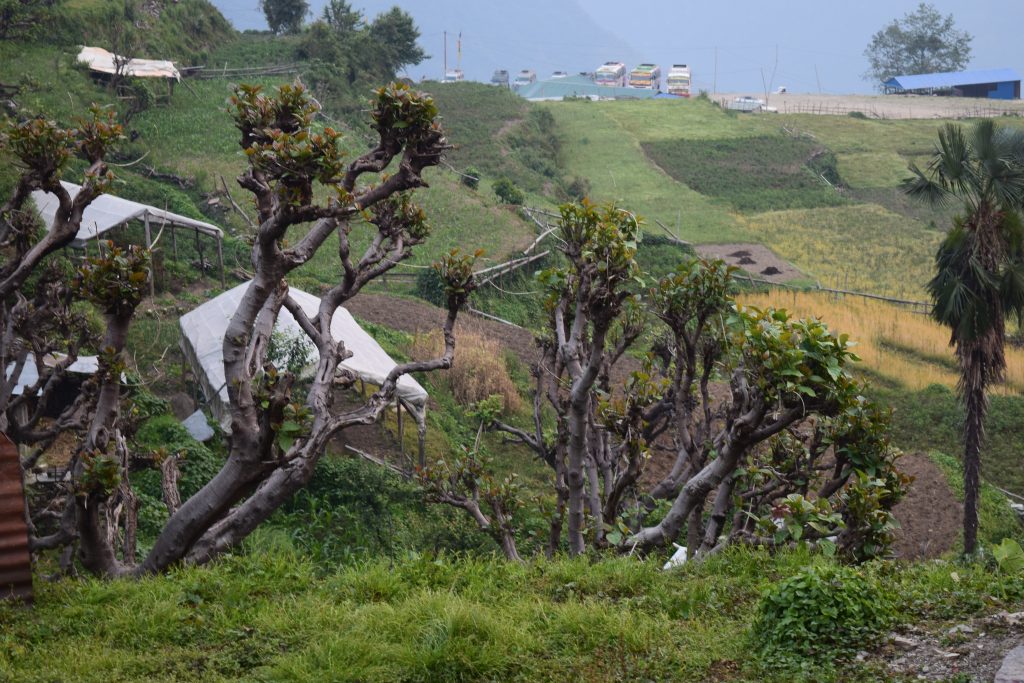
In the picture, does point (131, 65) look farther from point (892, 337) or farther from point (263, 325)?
point (263, 325)

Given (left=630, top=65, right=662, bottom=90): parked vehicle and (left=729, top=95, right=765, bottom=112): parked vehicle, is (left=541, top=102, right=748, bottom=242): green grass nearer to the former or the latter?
(left=729, top=95, right=765, bottom=112): parked vehicle

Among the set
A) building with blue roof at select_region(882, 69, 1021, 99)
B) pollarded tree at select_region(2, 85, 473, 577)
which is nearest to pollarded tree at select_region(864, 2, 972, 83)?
building with blue roof at select_region(882, 69, 1021, 99)

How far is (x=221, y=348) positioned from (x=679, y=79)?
74535mm

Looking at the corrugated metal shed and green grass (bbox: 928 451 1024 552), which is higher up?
the corrugated metal shed

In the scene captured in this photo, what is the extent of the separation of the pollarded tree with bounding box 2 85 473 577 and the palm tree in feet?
33.4

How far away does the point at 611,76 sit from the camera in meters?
92.0

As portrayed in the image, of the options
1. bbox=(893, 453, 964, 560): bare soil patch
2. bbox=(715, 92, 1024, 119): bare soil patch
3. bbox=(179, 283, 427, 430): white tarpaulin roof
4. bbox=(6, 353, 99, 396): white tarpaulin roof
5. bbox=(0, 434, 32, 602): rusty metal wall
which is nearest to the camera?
bbox=(0, 434, 32, 602): rusty metal wall

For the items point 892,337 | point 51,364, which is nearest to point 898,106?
point 892,337

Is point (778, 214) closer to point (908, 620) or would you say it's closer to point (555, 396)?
point (555, 396)

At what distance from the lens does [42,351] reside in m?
11.4

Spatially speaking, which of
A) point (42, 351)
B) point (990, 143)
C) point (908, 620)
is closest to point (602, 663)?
point (908, 620)

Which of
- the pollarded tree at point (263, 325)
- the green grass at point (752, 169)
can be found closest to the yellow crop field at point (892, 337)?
the green grass at point (752, 169)

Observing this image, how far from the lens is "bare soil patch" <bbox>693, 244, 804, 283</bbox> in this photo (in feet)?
122

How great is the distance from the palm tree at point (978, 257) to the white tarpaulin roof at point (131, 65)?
3247 cm
